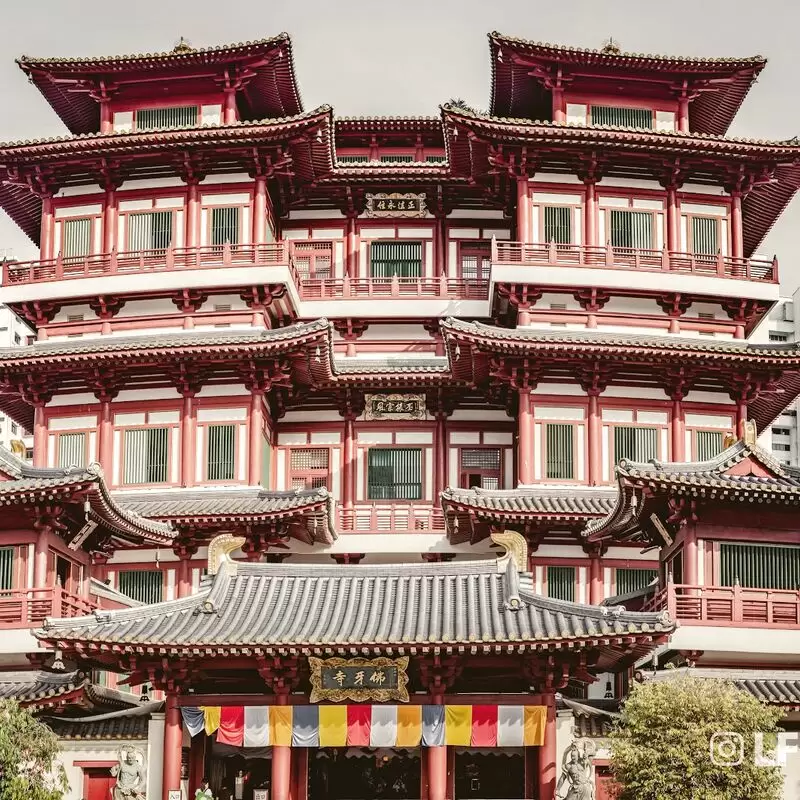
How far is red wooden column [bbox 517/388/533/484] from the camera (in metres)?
40.3

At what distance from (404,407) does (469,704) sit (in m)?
17.6

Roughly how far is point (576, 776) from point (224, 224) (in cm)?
2345

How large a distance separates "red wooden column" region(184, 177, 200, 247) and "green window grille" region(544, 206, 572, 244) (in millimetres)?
11054

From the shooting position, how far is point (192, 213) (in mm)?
43656

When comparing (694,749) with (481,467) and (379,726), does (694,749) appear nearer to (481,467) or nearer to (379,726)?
(379,726)

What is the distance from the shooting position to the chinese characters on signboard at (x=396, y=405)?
144ft

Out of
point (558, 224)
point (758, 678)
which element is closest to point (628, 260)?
point (558, 224)

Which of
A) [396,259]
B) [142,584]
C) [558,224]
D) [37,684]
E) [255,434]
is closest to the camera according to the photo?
[37,684]

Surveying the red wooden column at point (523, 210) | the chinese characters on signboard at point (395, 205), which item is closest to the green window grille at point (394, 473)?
the red wooden column at point (523, 210)

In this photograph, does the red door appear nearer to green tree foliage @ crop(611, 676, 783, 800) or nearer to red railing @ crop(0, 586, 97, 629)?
red railing @ crop(0, 586, 97, 629)

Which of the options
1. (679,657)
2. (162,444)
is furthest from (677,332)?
(162,444)

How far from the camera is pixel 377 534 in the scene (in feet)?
134

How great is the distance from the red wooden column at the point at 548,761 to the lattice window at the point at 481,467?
16.5m

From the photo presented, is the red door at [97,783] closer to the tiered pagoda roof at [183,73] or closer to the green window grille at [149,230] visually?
the green window grille at [149,230]
